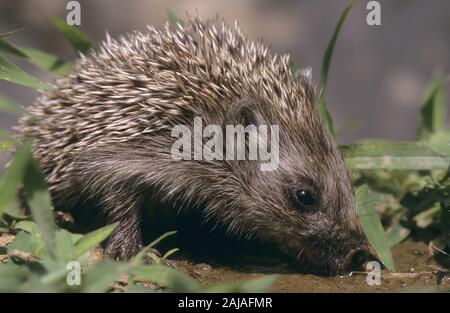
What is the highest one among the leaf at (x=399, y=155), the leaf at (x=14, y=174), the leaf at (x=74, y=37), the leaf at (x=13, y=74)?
the leaf at (x=74, y=37)

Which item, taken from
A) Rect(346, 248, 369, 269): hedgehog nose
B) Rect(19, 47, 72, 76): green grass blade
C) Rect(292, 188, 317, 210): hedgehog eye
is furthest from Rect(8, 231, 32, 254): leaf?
Rect(19, 47, 72, 76): green grass blade

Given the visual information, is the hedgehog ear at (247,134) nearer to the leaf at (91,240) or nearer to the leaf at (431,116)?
the leaf at (91,240)

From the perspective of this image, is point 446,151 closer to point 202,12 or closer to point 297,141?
→ point 297,141

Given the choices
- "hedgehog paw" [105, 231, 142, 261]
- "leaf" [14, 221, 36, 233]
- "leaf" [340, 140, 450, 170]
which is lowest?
"hedgehog paw" [105, 231, 142, 261]

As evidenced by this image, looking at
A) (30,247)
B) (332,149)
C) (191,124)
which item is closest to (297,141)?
(332,149)

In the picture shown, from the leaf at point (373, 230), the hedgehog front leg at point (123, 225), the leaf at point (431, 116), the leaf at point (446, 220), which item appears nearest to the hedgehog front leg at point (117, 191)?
the hedgehog front leg at point (123, 225)

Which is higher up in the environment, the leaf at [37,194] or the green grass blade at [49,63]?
the green grass blade at [49,63]

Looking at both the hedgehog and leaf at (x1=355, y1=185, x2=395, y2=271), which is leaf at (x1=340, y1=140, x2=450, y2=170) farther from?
the hedgehog

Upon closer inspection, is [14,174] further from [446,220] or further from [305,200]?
[446,220]
